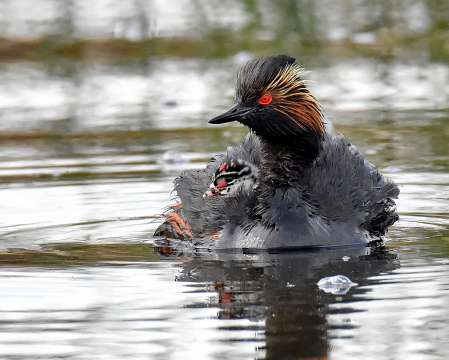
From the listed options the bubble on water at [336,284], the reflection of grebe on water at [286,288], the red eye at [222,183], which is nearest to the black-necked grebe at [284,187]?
the red eye at [222,183]

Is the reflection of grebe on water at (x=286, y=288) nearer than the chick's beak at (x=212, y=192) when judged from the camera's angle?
Yes

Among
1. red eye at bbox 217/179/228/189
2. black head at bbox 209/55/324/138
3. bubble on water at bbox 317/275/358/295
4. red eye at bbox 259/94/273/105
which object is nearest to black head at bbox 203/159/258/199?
red eye at bbox 217/179/228/189

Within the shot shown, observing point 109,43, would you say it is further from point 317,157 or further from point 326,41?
point 317,157

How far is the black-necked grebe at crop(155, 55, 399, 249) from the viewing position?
7.22 metres

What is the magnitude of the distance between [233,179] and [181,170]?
2687 mm

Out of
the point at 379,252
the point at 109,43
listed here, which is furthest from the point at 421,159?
the point at 109,43

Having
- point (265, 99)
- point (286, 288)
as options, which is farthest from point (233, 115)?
point (286, 288)

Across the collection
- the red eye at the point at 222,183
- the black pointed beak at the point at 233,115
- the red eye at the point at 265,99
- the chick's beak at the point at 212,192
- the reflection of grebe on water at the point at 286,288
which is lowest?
the reflection of grebe on water at the point at 286,288

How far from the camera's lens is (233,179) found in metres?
7.39

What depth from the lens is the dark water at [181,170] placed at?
199 inches

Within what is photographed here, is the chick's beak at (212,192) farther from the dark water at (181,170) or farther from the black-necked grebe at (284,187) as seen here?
the dark water at (181,170)

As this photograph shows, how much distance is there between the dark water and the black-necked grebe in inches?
10.6

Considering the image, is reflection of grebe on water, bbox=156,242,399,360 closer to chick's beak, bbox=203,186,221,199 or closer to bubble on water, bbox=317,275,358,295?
bubble on water, bbox=317,275,358,295

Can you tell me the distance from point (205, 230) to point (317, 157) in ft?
3.38
